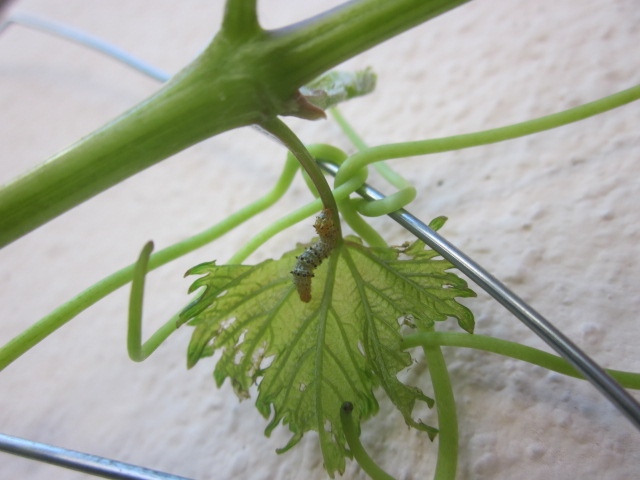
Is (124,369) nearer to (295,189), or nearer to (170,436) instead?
(170,436)

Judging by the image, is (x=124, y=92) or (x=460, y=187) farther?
(x=124, y=92)

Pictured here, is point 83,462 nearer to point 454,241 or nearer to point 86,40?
point 454,241

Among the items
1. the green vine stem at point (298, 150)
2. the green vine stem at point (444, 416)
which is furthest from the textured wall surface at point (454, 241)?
the green vine stem at point (298, 150)

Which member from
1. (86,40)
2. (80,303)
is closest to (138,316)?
(80,303)

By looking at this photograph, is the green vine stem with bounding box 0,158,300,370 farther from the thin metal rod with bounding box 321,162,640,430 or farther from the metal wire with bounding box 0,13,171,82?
the metal wire with bounding box 0,13,171,82

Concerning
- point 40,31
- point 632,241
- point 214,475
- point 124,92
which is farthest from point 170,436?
point 40,31

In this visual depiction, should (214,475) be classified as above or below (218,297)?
below

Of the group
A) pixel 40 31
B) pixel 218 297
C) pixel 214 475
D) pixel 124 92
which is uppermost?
pixel 40 31

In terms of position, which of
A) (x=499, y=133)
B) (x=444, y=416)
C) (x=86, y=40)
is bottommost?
(x=444, y=416)
